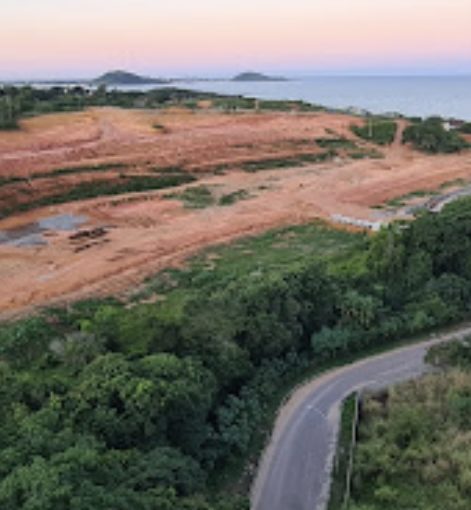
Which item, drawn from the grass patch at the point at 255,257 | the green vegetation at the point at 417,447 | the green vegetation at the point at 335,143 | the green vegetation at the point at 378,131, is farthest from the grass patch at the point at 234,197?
the green vegetation at the point at 417,447

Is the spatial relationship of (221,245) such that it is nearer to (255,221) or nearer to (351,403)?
(255,221)

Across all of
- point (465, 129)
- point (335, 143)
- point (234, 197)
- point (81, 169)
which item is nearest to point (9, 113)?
point (81, 169)

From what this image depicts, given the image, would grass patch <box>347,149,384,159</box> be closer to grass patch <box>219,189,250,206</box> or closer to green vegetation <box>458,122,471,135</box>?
green vegetation <box>458,122,471,135</box>

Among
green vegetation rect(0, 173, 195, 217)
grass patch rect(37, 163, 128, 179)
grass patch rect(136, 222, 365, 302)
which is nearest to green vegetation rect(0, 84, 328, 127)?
grass patch rect(37, 163, 128, 179)

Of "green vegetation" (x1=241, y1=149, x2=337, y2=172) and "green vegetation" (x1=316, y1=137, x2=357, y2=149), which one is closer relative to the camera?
"green vegetation" (x1=241, y1=149, x2=337, y2=172)

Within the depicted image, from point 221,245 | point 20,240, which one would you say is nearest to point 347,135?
point 221,245

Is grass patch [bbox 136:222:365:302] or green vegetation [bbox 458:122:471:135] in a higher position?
green vegetation [bbox 458:122:471:135]

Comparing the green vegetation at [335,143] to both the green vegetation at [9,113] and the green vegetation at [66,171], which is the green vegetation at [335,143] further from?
the green vegetation at [9,113]
